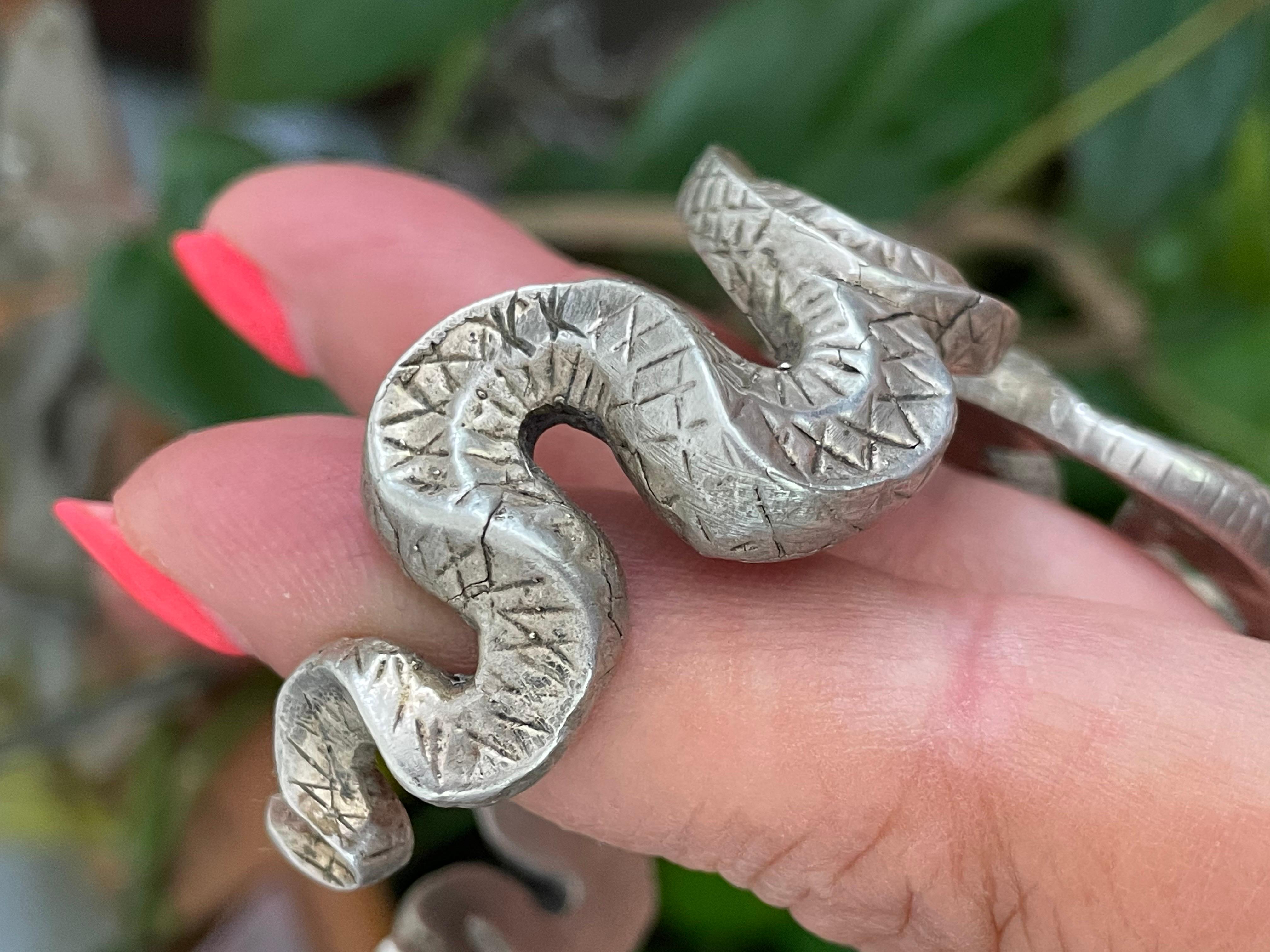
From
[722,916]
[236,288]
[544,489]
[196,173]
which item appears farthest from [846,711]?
[196,173]

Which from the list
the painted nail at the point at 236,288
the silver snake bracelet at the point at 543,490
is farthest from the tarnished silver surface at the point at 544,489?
the painted nail at the point at 236,288

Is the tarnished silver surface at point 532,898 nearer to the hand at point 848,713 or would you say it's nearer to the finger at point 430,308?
the hand at point 848,713

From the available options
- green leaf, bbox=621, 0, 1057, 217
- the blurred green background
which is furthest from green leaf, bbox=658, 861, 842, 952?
green leaf, bbox=621, 0, 1057, 217

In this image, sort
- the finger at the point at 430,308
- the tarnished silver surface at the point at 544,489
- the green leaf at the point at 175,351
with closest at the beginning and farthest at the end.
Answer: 1. the tarnished silver surface at the point at 544,489
2. the finger at the point at 430,308
3. the green leaf at the point at 175,351

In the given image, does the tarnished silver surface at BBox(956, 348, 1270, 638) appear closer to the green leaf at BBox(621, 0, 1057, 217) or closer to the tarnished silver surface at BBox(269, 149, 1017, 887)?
the tarnished silver surface at BBox(269, 149, 1017, 887)

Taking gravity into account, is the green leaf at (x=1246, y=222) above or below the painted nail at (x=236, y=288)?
above

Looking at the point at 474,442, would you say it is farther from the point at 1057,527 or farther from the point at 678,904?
the point at 678,904

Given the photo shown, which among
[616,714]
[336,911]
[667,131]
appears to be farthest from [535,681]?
[667,131]
